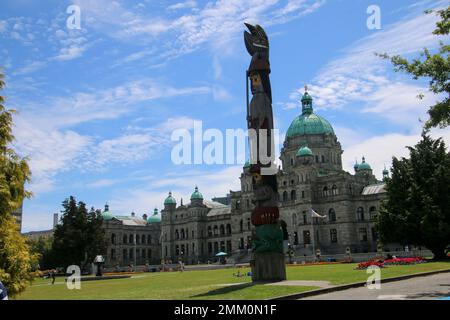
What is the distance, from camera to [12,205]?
58.7 ft

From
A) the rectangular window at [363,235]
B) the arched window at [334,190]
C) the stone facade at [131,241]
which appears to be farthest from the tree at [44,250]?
A: the rectangular window at [363,235]

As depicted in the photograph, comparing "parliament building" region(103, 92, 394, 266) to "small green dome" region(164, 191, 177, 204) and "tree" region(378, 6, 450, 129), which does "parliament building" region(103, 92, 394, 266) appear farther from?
"tree" region(378, 6, 450, 129)

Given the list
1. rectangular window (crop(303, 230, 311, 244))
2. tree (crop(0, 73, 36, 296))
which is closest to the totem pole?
tree (crop(0, 73, 36, 296))

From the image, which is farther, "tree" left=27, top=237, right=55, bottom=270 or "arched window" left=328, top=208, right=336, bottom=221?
"tree" left=27, top=237, right=55, bottom=270

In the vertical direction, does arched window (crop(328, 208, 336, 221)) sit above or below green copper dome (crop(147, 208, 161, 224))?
below

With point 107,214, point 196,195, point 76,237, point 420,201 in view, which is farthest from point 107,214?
point 420,201

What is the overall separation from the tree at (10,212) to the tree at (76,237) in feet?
170

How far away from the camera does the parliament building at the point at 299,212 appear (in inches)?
3241

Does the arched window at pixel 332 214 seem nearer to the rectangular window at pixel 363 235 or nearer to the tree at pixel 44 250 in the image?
the rectangular window at pixel 363 235

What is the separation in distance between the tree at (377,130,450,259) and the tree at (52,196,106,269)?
4223 centimetres

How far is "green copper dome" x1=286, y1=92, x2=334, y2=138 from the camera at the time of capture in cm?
9250

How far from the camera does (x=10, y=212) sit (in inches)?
718
